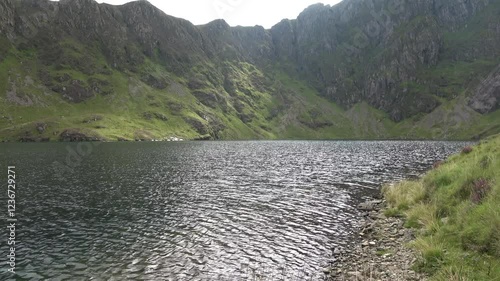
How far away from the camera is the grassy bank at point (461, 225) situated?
15453 mm

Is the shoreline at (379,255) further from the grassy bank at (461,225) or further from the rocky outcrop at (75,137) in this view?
the rocky outcrop at (75,137)

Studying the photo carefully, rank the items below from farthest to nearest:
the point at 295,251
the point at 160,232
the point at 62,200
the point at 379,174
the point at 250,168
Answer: the point at 250,168 → the point at 379,174 → the point at 62,200 → the point at 160,232 → the point at 295,251

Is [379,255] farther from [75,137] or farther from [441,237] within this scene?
[75,137]

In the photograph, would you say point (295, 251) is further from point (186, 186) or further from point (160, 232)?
point (186, 186)

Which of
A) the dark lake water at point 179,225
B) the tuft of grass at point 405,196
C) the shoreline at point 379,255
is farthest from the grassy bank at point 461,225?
the dark lake water at point 179,225

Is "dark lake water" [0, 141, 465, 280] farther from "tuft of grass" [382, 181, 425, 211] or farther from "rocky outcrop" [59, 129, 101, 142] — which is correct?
"rocky outcrop" [59, 129, 101, 142]

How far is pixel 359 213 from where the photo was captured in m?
37.1

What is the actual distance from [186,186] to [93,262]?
103ft

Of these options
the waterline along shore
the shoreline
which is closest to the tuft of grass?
the waterline along shore

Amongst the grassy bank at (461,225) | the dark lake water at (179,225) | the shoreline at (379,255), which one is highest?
the grassy bank at (461,225)

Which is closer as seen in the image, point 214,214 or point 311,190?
point 214,214

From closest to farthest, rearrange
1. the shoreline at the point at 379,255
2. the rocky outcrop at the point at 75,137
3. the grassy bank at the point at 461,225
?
the grassy bank at the point at 461,225
the shoreline at the point at 379,255
the rocky outcrop at the point at 75,137

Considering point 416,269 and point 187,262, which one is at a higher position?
point 416,269

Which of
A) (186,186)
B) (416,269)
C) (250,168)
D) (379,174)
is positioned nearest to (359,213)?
(416,269)
